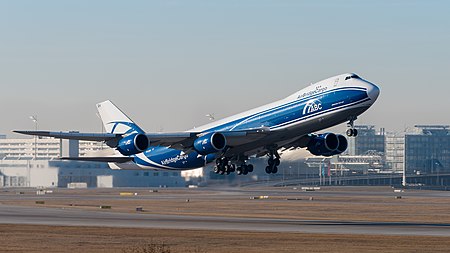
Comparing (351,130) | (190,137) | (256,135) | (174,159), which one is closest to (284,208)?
(174,159)

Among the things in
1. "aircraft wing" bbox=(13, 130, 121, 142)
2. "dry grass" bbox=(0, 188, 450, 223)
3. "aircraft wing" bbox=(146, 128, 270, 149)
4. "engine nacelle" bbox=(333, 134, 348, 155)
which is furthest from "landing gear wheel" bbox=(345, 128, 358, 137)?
"dry grass" bbox=(0, 188, 450, 223)

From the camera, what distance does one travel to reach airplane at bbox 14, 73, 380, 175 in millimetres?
78688

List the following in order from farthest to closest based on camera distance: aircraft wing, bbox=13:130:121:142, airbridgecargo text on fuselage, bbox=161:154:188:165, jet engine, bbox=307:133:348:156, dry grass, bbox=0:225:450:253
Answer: airbridgecargo text on fuselage, bbox=161:154:188:165
jet engine, bbox=307:133:348:156
aircraft wing, bbox=13:130:121:142
dry grass, bbox=0:225:450:253

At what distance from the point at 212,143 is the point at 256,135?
165 inches

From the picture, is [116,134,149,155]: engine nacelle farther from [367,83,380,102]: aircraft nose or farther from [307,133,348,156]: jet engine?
[367,83,380,102]: aircraft nose

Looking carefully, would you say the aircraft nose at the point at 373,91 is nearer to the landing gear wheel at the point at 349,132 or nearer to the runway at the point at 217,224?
the landing gear wheel at the point at 349,132

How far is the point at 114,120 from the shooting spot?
10394 centimetres

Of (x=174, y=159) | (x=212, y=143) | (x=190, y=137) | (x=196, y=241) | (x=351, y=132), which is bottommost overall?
(x=196, y=241)

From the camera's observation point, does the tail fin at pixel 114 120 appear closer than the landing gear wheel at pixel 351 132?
No

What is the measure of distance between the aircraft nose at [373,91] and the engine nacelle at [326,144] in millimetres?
12954

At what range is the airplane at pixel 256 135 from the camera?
78.7 metres

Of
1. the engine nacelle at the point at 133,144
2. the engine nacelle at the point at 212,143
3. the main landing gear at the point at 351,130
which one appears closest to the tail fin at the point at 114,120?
the engine nacelle at the point at 133,144

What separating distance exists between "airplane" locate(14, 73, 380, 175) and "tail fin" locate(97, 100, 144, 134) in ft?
0.42

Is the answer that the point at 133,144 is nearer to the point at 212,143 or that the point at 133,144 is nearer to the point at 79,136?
the point at 79,136
